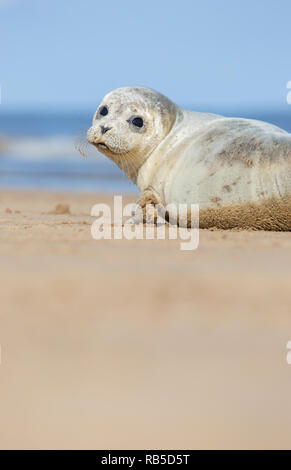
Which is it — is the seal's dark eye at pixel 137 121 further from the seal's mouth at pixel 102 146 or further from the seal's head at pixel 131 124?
the seal's mouth at pixel 102 146

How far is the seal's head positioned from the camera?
560 centimetres

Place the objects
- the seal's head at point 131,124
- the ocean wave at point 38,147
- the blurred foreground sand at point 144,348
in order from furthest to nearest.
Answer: the ocean wave at point 38,147, the seal's head at point 131,124, the blurred foreground sand at point 144,348

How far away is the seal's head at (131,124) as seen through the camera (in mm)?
5602

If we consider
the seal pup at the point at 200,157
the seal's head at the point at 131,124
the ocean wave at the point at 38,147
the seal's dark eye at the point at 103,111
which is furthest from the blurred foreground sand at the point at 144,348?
the ocean wave at the point at 38,147

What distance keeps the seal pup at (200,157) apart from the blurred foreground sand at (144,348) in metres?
1.05

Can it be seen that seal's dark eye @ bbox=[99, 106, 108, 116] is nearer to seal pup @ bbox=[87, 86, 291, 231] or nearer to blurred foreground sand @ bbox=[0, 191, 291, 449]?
seal pup @ bbox=[87, 86, 291, 231]

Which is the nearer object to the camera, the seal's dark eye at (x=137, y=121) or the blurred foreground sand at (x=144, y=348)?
the blurred foreground sand at (x=144, y=348)

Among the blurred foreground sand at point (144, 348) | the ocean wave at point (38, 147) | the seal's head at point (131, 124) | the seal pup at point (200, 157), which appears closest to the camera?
the blurred foreground sand at point (144, 348)

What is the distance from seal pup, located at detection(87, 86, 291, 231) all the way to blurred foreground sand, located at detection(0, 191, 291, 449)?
1.05 meters

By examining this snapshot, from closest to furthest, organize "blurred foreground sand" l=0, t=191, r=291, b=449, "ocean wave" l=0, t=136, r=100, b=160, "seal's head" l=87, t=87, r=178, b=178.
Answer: "blurred foreground sand" l=0, t=191, r=291, b=449, "seal's head" l=87, t=87, r=178, b=178, "ocean wave" l=0, t=136, r=100, b=160

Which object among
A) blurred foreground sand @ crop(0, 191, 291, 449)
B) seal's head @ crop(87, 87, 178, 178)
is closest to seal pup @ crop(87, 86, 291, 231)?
seal's head @ crop(87, 87, 178, 178)

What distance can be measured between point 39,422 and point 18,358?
1.43 ft
